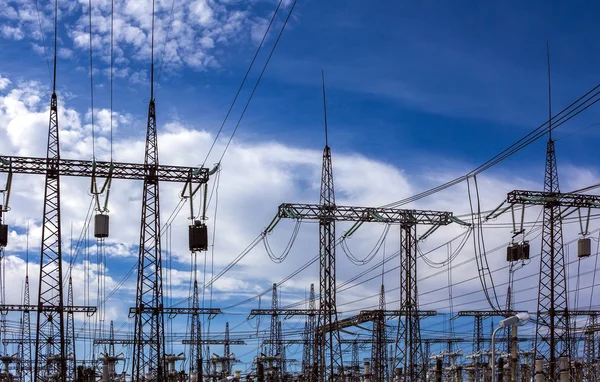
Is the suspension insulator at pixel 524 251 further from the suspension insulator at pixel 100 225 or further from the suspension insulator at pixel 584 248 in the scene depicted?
the suspension insulator at pixel 100 225

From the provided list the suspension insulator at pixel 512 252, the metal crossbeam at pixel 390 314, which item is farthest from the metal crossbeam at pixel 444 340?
the suspension insulator at pixel 512 252

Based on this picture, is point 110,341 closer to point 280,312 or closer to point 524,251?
point 280,312

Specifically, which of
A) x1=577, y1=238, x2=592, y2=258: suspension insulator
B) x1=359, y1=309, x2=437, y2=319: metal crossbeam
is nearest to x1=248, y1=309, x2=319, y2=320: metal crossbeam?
x1=359, y1=309, x2=437, y2=319: metal crossbeam

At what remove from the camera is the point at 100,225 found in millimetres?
29922

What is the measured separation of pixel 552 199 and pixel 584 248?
114 inches

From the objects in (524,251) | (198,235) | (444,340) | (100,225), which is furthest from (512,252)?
(444,340)

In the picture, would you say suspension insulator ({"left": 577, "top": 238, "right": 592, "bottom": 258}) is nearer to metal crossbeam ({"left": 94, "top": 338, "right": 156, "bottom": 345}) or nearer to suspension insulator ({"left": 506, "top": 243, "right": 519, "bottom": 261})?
suspension insulator ({"left": 506, "top": 243, "right": 519, "bottom": 261})

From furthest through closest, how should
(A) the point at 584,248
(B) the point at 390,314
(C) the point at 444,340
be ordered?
(C) the point at 444,340, (B) the point at 390,314, (A) the point at 584,248

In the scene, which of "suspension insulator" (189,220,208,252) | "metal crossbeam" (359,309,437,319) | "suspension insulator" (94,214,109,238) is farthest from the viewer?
"metal crossbeam" (359,309,437,319)

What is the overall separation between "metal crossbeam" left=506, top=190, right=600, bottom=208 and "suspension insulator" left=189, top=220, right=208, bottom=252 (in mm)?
15590

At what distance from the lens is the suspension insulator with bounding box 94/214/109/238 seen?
2992 centimetres

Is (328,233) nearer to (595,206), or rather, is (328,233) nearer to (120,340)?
(595,206)

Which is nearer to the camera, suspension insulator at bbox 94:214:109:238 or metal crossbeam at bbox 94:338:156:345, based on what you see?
suspension insulator at bbox 94:214:109:238

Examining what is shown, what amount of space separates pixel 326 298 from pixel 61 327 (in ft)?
37.7
